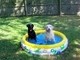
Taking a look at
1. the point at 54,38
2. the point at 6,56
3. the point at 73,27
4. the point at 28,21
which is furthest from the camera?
the point at 28,21

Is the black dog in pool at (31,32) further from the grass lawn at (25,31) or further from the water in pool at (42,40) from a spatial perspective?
the grass lawn at (25,31)

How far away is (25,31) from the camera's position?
10562 millimetres

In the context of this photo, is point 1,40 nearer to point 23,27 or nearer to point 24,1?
point 23,27

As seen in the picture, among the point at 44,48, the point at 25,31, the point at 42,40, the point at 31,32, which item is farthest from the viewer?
the point at 25,31

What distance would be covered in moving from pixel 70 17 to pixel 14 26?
3037mm

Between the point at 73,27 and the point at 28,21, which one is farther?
the point at 28,21

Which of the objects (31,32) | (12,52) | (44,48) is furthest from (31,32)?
(12,52)

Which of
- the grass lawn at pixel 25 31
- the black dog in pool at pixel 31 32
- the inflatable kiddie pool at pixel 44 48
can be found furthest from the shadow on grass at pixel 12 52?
the black dog in pool at pixel 31 32

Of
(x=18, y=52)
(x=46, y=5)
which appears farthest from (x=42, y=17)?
(x=18, y=52)

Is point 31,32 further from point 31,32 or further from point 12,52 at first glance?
point 12,52

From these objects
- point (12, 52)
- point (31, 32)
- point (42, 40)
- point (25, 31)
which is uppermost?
point (31, 32)

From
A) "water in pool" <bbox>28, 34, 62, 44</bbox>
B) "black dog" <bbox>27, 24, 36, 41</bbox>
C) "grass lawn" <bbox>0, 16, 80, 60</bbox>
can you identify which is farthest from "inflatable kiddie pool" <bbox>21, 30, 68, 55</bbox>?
"water in pool" <bbox>28, 34, 62, 44</bbox>

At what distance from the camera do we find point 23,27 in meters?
11.1

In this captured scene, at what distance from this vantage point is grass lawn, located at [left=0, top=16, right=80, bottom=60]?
27.3 ft
